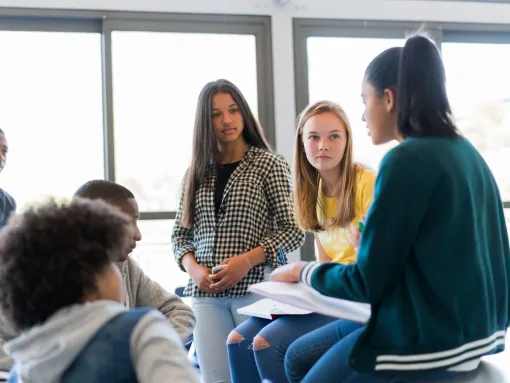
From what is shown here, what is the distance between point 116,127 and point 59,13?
29.6 inches

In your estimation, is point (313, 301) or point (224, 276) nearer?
point (313, 301)

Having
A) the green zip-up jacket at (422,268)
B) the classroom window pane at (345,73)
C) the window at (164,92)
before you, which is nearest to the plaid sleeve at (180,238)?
the green zip-up jacket at (422,268)

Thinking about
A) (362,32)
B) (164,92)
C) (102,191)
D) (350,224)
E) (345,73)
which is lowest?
(350,224)

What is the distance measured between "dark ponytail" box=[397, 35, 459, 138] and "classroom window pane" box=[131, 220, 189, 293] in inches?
113

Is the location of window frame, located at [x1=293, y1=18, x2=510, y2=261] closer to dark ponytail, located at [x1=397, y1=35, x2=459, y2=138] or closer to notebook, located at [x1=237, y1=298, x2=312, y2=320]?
notebook, located at [x1=237, y1=298, x2=312, y2=320]

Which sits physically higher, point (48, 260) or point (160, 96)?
point (160, 96)

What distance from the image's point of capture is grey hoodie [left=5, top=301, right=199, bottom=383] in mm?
960

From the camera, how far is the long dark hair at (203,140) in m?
2.51

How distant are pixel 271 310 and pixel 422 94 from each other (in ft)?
3.01

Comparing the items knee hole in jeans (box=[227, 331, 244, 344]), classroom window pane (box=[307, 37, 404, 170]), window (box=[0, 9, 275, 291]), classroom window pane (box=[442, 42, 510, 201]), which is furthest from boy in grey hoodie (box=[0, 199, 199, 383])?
classroom window pane (box=[442, 42, 510, 201])

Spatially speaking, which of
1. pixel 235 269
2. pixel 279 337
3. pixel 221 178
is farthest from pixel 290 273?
pixel 221 178

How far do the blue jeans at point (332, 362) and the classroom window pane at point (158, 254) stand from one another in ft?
8.33

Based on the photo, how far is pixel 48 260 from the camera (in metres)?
1.00

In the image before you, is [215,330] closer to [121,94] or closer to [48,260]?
[48,260]
